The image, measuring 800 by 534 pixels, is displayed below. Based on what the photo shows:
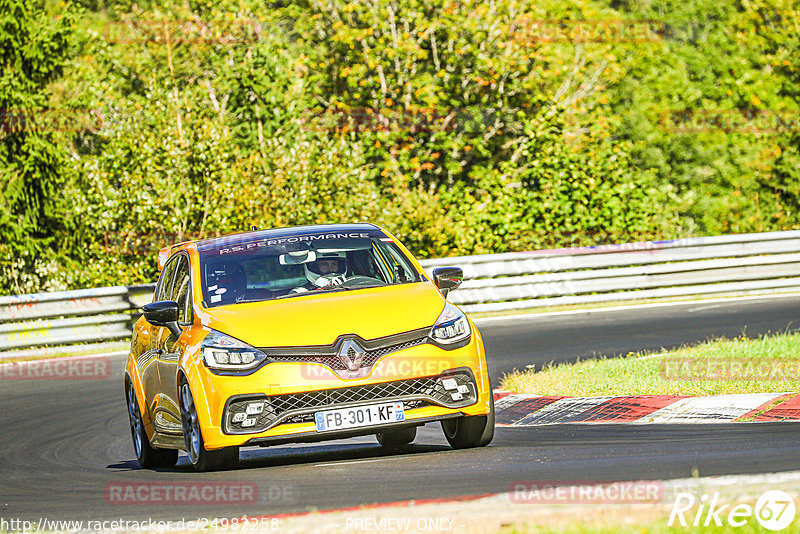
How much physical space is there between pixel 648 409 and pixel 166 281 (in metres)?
3.93

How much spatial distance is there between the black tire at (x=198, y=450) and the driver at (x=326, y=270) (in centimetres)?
120

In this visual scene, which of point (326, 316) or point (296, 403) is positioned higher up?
point (326, 316)

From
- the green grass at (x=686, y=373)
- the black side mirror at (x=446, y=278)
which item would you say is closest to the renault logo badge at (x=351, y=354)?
the black side mirror at (x=446, y=278)

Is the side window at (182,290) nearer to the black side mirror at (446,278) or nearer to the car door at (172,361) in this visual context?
the car door at (172,361)

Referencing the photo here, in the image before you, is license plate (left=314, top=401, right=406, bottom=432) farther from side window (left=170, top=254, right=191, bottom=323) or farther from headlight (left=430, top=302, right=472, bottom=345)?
side window (left=170, top=254, right=191, bottom=323)

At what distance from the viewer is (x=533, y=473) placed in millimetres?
7152

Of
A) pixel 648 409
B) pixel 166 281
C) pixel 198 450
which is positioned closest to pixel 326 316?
pixel 198 450

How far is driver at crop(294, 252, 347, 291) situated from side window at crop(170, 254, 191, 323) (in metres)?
0.86

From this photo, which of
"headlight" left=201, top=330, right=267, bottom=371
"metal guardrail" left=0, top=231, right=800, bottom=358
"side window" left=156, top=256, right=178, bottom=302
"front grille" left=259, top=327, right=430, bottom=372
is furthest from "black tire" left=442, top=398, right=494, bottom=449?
"metal guardrail" left=0, top=231, right=800, bottom=358

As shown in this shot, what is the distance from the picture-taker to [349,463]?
28.1ft

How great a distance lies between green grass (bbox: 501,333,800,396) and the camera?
10.5 m

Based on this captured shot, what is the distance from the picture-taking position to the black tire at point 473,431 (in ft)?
28.6

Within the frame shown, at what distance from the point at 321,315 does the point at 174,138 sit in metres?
16.4

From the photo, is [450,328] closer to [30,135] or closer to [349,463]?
[349,463]
